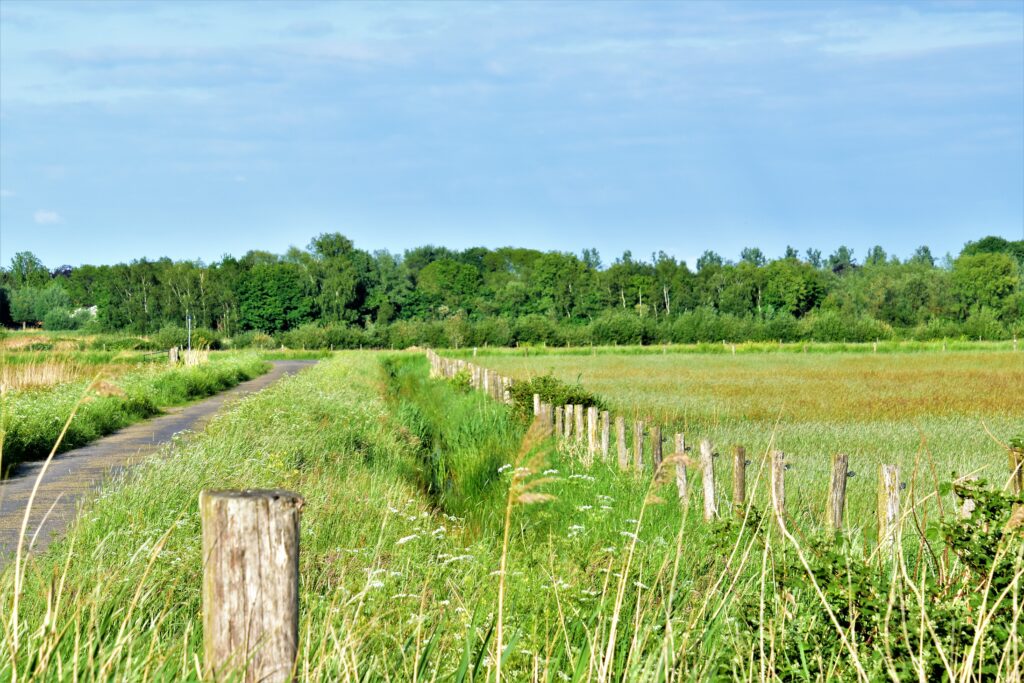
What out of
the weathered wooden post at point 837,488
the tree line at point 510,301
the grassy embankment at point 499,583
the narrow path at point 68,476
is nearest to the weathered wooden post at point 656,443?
the grassy embankment at point 499,583

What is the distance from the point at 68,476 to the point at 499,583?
7279 mm

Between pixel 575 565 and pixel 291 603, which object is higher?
pixel 291 603

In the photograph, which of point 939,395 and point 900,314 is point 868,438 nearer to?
point 939,395

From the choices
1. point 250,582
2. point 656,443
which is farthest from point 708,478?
point 250,582

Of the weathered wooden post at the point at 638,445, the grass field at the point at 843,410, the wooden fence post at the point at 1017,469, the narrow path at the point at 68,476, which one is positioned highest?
the wooden fence post at the point at 1017,469

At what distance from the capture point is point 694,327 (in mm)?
79250

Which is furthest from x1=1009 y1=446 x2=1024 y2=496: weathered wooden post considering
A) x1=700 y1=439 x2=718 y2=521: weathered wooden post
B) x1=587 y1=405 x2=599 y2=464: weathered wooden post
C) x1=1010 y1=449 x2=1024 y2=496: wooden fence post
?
x1=587 y1=405 x2=599 y2=464: weathered wooden post

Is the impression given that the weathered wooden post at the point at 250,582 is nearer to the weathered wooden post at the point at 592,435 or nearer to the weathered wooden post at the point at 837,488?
the weathered wooden post at the point at 837,488

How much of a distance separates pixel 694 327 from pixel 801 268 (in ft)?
101

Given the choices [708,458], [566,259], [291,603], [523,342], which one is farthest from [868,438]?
[566,259]

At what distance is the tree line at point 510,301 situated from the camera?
251 feet

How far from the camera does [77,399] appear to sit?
6.98 metres

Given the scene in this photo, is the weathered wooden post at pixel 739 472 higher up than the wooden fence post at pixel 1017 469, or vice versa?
the wooden fence post at pixel 1017 469

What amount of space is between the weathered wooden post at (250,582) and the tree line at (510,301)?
7221 cm
